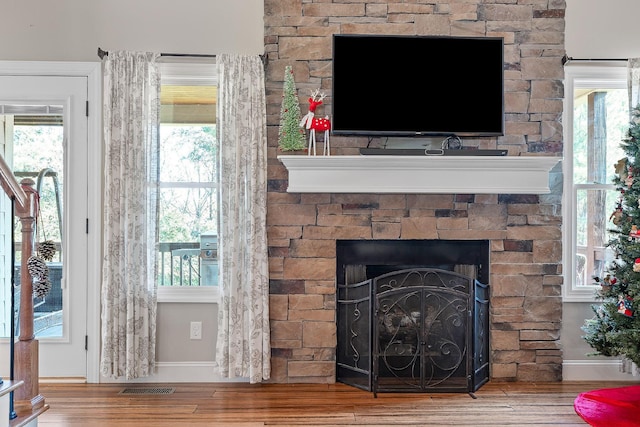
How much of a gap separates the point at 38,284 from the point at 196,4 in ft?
7.05

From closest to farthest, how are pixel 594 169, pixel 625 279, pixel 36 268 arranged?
1. pixel 36 268
2. pixel 625 279
3. pixel 594 169

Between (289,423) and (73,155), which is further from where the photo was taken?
(73,155)

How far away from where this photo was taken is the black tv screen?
3.56 meters

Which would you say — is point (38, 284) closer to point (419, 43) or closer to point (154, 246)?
point (154, 246)

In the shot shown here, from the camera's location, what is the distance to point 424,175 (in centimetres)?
350

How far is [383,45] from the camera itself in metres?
3.57

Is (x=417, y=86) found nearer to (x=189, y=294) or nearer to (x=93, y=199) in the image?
(x=189, y=294)

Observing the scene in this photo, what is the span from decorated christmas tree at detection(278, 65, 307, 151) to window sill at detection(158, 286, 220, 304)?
1.11 metres

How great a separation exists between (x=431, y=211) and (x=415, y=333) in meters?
0.83

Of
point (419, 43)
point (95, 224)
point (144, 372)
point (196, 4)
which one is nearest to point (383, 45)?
point (419, 43)

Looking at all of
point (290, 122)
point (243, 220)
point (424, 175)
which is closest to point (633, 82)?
point (424, 175)

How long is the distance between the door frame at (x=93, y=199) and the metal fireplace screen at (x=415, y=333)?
1695 millimetres

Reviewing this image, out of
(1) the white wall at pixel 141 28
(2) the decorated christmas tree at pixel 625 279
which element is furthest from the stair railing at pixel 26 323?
(2) the decorated christmas tree at pixel 625 279

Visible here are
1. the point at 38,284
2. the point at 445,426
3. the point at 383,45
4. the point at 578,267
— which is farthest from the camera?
the point at 578,267
